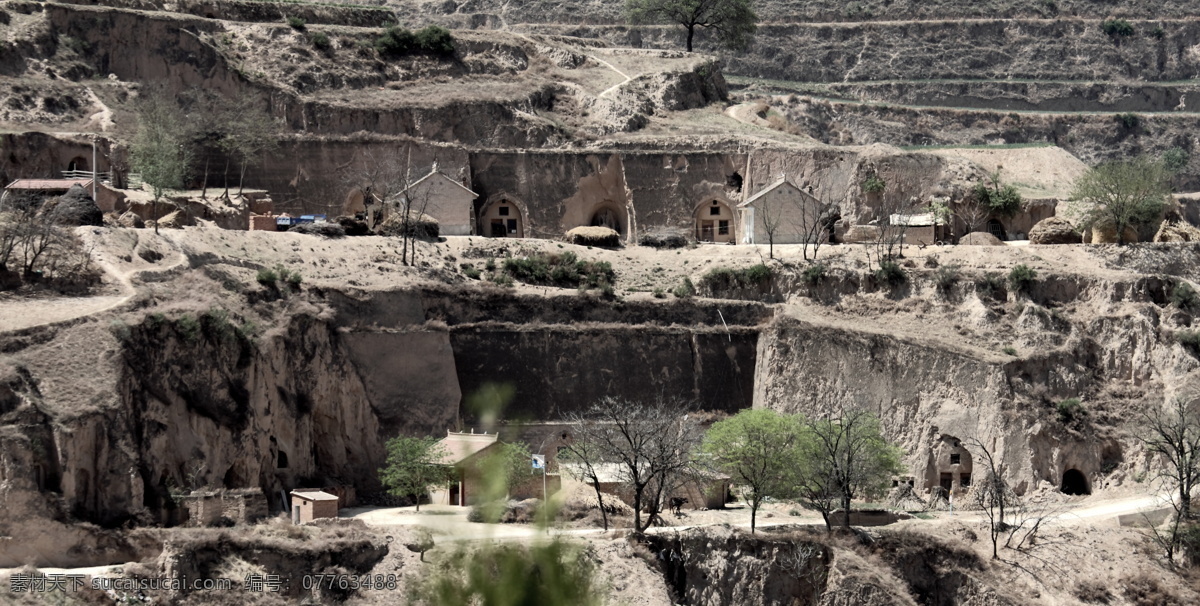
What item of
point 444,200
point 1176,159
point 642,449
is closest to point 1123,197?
point 642,449

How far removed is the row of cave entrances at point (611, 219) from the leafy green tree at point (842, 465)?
18194 mm

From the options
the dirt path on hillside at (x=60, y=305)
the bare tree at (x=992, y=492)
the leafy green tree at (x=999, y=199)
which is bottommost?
the bare tree at (x=992, y=492)

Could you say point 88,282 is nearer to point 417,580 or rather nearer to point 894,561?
point 417,580

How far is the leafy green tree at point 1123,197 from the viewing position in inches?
3091

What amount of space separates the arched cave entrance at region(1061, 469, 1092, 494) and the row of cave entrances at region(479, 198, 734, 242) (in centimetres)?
1915

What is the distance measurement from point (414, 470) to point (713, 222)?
2325cm

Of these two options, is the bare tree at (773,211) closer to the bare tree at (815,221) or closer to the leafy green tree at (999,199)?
the bare tree at (815,221)

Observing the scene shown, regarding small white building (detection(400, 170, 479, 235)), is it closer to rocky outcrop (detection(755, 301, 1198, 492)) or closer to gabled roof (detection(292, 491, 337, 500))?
rocky outcrop (detection(755, 301, 1198, 492))

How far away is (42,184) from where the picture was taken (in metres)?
74.8

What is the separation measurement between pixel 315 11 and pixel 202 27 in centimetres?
717

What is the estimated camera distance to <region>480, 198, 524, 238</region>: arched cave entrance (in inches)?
3285

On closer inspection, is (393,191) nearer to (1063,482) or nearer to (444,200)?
(444,200)

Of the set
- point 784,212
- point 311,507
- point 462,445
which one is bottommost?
point 311,507

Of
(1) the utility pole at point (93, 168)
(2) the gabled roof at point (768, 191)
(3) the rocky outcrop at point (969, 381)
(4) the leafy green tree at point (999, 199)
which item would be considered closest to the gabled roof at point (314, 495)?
(1) the utility pole at point (93, 168)
